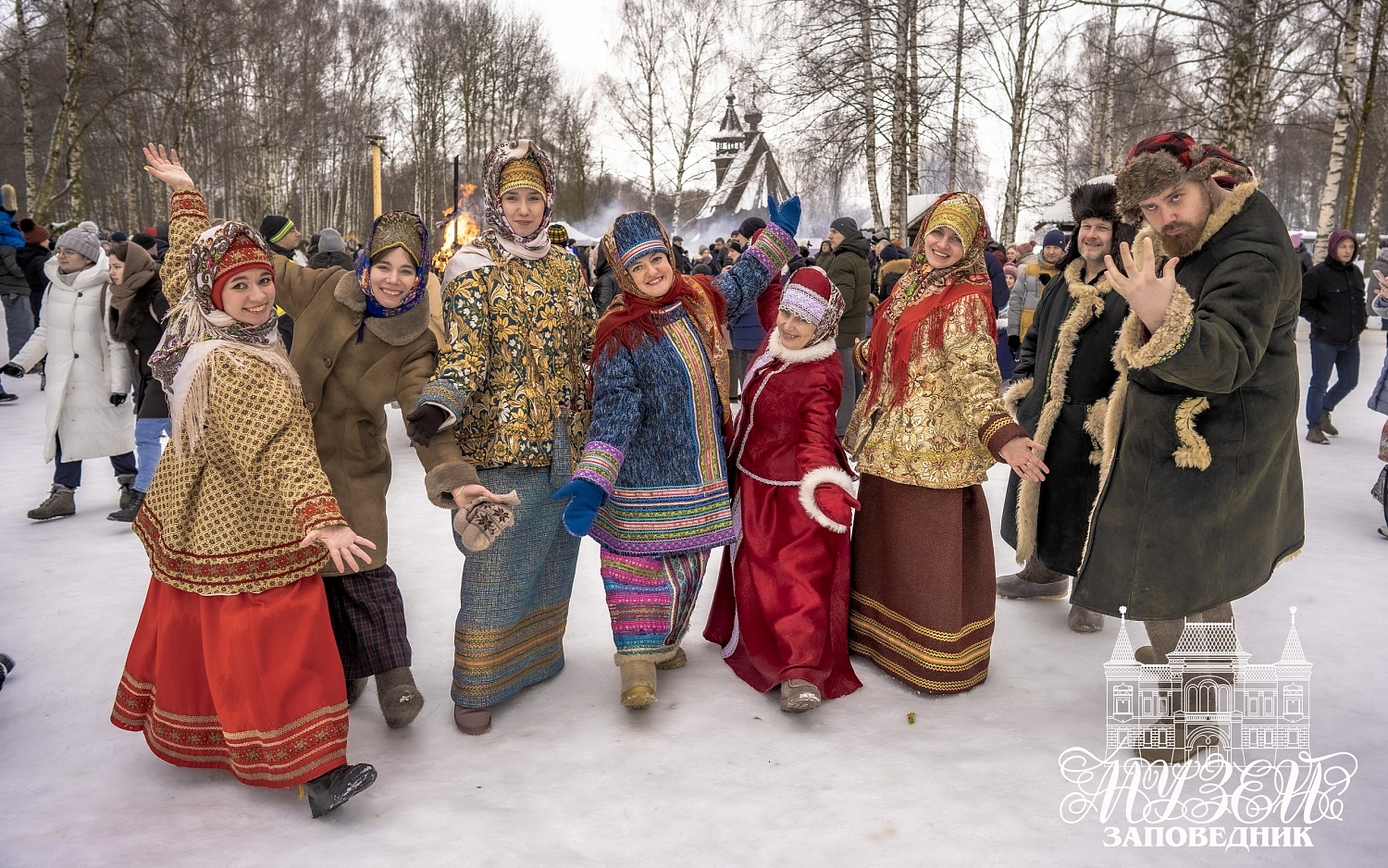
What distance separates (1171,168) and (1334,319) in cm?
654

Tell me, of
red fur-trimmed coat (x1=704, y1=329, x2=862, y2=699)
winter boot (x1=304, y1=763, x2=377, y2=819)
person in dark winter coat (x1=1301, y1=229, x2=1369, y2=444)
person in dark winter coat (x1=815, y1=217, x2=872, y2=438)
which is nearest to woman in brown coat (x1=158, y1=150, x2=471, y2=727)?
winter boot (x1=304, y1=763, x2=377, y2=819)

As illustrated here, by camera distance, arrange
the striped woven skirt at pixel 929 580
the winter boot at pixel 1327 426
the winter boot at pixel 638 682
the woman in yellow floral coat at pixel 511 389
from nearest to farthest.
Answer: the woman in yellow floral coat at pixel 511 389, the winter boot at pixel 638 682, the striped woven skirt at pixel 929 580, the winter boot at pixel 1327 426

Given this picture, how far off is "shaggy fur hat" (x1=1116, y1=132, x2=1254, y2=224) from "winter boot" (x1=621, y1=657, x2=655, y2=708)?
2.16 meters

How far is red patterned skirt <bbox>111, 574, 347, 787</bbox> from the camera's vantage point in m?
2.40

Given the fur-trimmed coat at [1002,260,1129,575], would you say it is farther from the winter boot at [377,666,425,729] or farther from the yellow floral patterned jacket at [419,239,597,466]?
the winter boot at [377,666,425,729]

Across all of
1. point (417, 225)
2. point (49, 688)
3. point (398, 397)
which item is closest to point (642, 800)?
point (398, 397)

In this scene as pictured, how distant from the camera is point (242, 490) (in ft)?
8.00

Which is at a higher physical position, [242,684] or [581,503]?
[581,503]

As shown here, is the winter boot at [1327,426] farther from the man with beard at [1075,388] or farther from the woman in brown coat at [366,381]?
the woman in brown coat at [366,381]

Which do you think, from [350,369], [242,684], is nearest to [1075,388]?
[350,369]

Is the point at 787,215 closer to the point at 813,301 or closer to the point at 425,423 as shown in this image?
the point at 813,301

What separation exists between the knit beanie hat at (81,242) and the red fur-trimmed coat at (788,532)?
183 inches

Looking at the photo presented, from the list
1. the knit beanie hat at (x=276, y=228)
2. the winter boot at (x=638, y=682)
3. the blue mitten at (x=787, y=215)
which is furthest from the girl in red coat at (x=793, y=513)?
the knit beanie hat at (x=276, y=228)

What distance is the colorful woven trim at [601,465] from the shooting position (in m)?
2.77
